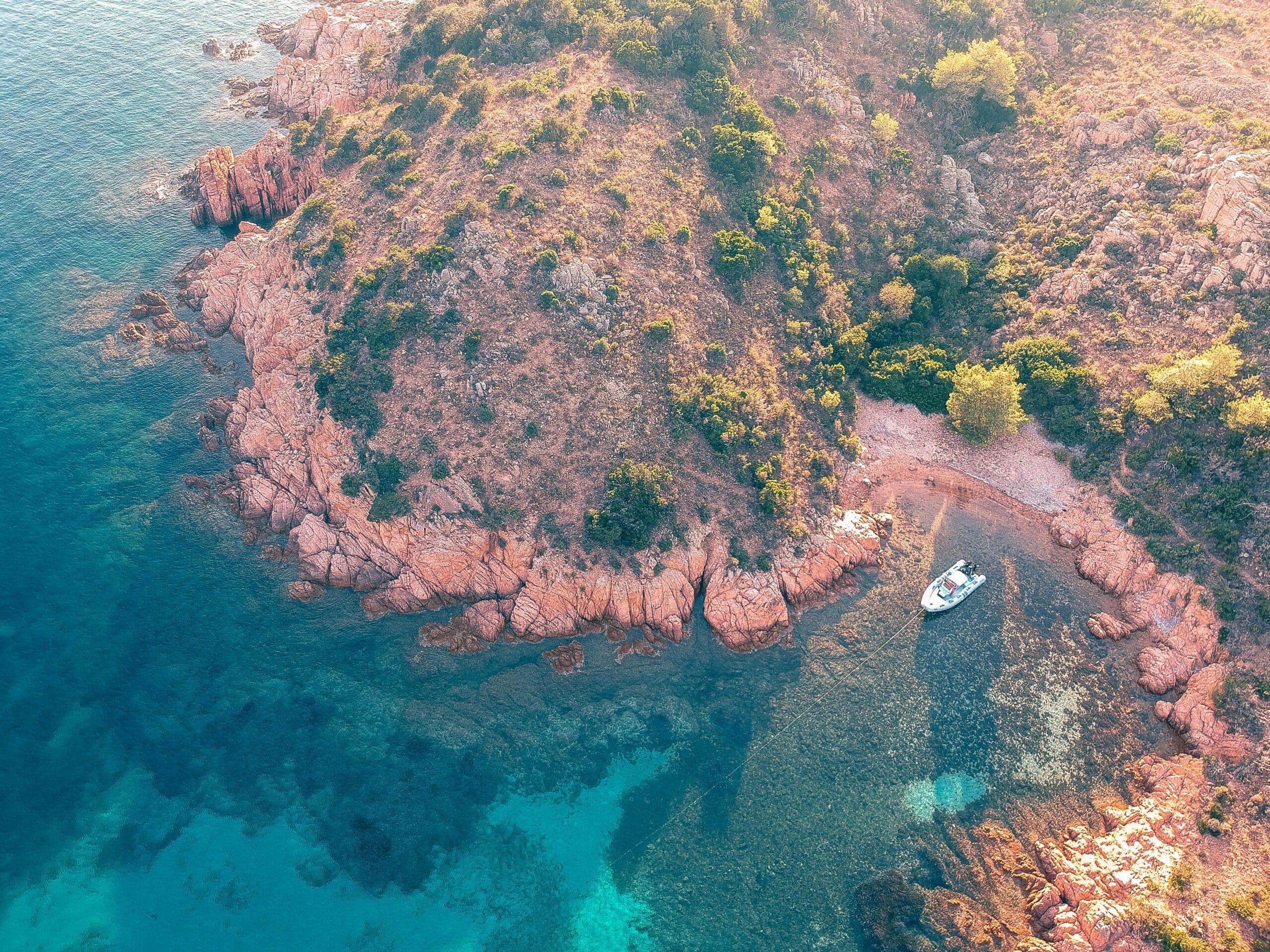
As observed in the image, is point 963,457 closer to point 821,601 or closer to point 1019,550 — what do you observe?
point 1019,550

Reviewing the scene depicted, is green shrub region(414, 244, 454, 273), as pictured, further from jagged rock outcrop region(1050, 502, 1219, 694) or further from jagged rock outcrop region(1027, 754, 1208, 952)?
jagged rock outcrop region(1027, 754, 1208, 952)

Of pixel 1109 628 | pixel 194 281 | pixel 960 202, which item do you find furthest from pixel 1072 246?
pixel 194 281

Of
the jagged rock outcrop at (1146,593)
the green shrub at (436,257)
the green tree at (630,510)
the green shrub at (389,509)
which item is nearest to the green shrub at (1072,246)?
the jagged rock outcrop at (1146,593)

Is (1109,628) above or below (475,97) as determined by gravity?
below

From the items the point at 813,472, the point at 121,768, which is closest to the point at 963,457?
the point at 813,472

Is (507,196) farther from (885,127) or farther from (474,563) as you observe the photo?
(885,127)
